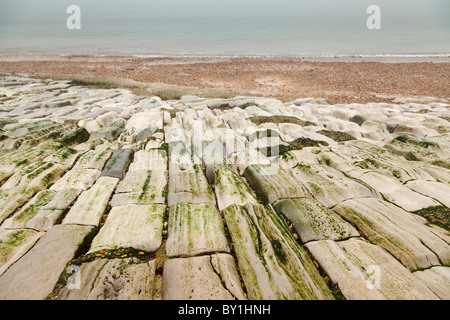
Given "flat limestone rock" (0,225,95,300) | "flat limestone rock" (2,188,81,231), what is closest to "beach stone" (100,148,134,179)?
"flat limestone rock" (2,188,81,231)

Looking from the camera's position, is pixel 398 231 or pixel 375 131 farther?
pixel 375 131

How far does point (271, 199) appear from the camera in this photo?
4547 millimetres

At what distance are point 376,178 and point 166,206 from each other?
13.8 ft

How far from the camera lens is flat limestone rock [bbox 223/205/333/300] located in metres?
2.89

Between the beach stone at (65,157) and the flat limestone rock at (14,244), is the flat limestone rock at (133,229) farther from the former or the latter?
the beach stone at (65,157)

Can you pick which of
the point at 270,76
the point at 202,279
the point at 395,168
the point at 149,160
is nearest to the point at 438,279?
the point at 202,279

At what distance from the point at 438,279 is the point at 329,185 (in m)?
2.12

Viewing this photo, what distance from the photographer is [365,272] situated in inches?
122

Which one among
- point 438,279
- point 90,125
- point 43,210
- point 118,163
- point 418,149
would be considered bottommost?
Result: point 438,279

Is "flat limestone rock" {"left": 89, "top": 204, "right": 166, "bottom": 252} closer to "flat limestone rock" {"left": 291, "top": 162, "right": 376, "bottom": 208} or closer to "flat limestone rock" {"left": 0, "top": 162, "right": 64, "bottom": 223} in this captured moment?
"flat limestone rock" {"left": 0, "top": 162, "right": 64, "bottom": 223}

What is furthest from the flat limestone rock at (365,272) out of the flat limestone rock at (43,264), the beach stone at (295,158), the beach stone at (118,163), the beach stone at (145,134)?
the beach stone at (145,134)

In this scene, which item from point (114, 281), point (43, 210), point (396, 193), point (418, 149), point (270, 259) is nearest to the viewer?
point (114, 281)

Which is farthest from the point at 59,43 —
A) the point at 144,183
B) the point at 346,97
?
the point at 144,183

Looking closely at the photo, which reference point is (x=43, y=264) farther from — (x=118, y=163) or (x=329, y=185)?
(x=329, y=185)
